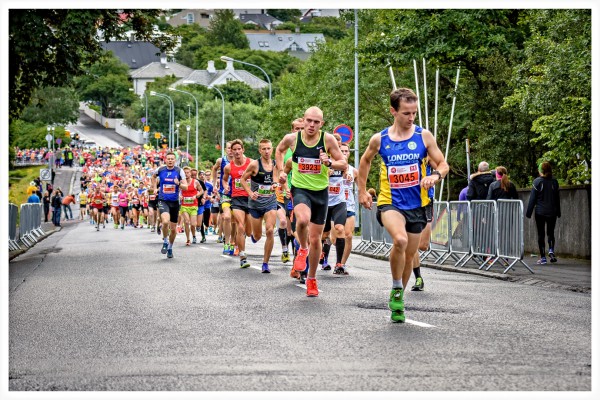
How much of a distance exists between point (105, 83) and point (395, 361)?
185 m

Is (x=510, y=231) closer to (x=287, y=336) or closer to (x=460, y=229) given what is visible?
(x=460, y=229)

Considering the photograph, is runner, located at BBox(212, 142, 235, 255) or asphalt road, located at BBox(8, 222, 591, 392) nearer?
asphalt road, located at BBox(8, 222, 591, 392)

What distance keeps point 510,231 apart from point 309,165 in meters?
6.37

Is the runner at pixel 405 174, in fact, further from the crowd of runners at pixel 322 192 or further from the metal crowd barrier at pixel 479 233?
the metal crowd barrier at pixel 479 233

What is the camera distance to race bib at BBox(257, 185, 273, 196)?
57.5 feet

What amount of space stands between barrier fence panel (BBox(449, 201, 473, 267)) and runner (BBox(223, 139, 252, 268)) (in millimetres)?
3774

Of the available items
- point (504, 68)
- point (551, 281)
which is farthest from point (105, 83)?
point (551, 281)

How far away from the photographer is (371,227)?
26.6m

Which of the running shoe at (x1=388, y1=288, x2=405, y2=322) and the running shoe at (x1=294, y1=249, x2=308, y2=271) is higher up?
the running shoe at (x1=294, y1=249, x2=308, y2=271)

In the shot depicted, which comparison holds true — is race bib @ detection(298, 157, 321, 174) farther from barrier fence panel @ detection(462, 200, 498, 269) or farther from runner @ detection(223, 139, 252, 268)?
barrier fence panel @ detection(462, 200, 498, 269)

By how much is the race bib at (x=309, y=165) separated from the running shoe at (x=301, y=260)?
117cm

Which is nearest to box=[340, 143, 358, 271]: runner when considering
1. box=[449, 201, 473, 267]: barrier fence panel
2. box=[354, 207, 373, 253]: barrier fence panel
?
box=[449, 201, 473, 267]: barrier fence panel

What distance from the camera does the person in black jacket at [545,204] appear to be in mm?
21156

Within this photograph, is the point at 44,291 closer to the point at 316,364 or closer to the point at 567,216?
the point at 316,364
